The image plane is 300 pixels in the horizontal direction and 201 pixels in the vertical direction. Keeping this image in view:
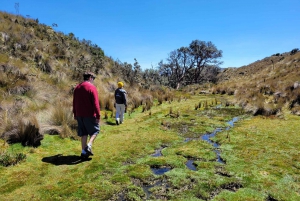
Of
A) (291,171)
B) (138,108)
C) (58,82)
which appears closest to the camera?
(291,171)

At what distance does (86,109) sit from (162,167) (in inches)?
97.3

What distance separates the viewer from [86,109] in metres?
6.02

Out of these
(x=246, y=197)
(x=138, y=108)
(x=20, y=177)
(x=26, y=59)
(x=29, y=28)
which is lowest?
(x=246, y=197)

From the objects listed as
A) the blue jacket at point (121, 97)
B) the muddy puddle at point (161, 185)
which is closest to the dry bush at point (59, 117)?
the blue jacket at point (121, 97)

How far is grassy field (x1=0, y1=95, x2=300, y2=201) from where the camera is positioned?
4.29 m

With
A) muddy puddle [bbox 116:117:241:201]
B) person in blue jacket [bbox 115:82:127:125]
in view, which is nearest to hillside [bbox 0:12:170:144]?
person in blue jacket [bbox 115:82:127:125]

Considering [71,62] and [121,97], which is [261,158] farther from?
[71,62]

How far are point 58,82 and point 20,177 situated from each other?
8.71 metres

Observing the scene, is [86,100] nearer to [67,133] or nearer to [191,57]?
[67,133]

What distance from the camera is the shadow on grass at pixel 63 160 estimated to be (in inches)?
226

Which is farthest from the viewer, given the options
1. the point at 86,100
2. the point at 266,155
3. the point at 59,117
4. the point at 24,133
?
the point at 59,117

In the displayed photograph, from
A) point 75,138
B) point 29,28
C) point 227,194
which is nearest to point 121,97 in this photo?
point 75,138

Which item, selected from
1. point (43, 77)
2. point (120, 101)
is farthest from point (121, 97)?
point (43, 77)

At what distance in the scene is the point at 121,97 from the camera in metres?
10.3
